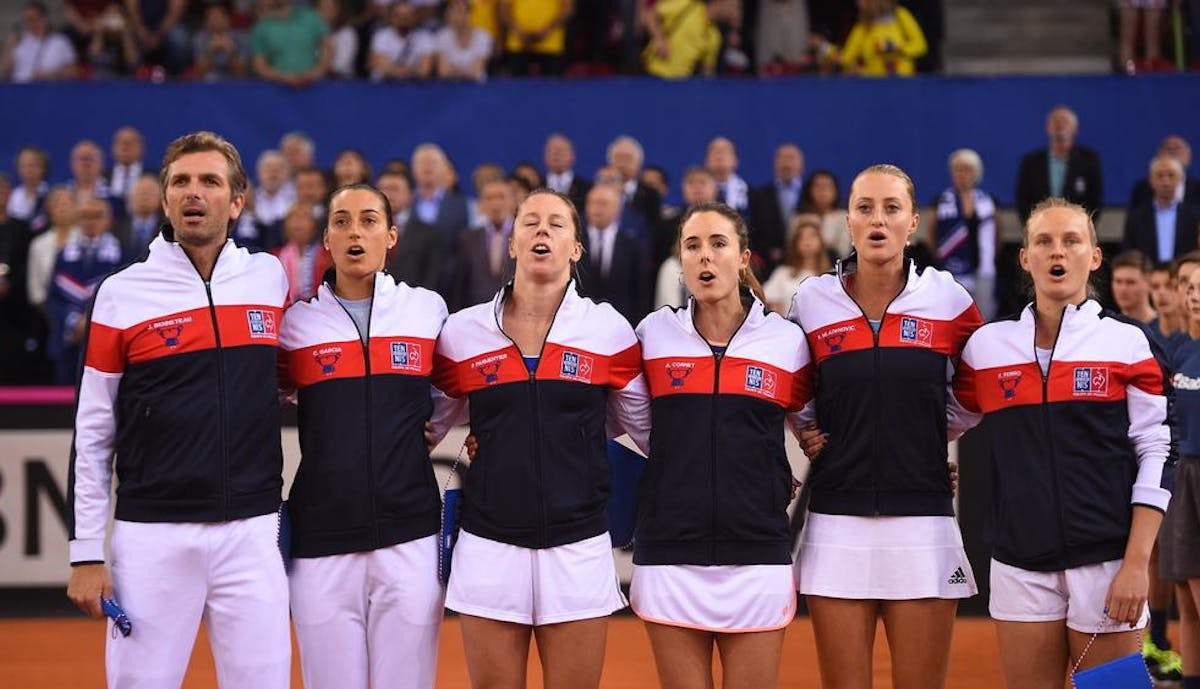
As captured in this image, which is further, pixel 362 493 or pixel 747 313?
pixel 747 313

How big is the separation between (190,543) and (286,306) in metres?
0.93

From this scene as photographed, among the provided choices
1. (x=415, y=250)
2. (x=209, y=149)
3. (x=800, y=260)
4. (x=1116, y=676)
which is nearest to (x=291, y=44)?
(x=415, y=250)

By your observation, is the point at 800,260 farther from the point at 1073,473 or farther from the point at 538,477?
the point at 538,477

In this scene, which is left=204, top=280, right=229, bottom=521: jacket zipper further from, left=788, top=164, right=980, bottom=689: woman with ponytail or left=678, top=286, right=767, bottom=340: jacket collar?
left=788, top=164, right=980, bottom=689: woman with ponytail

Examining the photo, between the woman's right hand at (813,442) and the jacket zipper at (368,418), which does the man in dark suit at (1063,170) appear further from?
the jacket zipper at (368,418)

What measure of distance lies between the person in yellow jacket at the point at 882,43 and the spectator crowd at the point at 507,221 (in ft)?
4.76

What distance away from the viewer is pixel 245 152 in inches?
557

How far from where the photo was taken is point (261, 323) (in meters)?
5.54

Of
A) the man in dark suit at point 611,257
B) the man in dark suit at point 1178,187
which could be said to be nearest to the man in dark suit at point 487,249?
the man in dark suit at point 611,257

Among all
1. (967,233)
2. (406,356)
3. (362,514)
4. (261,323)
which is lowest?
(362,514)

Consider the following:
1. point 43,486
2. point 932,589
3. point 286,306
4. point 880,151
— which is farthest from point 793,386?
point 880,151

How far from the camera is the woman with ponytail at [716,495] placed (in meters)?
5.53

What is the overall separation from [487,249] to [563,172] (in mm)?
1572

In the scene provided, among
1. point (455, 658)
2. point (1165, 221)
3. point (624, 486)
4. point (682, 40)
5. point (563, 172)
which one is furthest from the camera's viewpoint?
point (682, 40)
